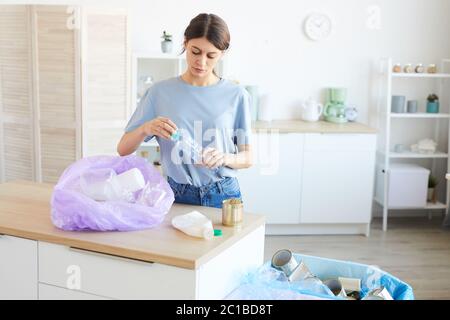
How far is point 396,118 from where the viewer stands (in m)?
5.09

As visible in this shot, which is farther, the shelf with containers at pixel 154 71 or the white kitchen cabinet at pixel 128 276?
the shelf with containers at pixel 154 71

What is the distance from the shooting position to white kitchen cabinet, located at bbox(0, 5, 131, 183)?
4.18 m

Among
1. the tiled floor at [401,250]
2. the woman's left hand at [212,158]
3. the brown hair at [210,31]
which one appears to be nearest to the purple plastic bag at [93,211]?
the woman's left hand at [212,158]

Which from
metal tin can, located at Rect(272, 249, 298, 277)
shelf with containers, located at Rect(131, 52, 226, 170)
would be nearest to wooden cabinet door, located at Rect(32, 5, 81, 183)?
shelf with containers, located at Rect(131, 52, 226, 170)

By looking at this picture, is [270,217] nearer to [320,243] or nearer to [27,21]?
[320,243]

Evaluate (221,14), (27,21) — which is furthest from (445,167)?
(27,21)

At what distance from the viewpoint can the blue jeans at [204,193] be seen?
2.29 meters

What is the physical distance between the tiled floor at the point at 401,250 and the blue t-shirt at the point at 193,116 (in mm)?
1836

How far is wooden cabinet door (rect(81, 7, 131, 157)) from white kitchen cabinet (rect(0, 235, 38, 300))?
2.30 meters

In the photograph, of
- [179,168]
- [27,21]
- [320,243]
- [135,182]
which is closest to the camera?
[135,182]

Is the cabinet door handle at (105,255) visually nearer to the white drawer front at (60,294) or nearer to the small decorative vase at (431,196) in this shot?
the white drawer front at (60,294)
